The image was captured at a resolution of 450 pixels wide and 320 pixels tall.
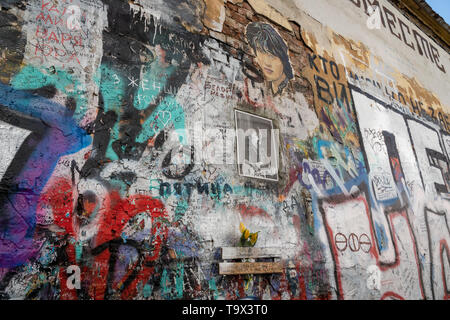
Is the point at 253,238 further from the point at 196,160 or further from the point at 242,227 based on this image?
the point at 196,160

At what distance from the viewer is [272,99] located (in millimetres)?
3584

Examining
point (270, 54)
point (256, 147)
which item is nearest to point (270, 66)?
point (270, 54)

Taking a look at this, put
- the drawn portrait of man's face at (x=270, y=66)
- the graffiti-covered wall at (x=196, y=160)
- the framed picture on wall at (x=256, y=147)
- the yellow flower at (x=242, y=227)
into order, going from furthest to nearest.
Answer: the drawn portrait of man's face at (x=270, y=66), the framed picture on wall at (x=256, y=147), the yellow flower at (x=242, y=227), the graffiti-covered wall at (x=196, y=160)

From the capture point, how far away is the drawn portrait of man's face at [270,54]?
3645mm

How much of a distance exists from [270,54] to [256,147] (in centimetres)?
122

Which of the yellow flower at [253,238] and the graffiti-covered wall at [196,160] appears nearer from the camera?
the graffiti-covered wall at [196,160]

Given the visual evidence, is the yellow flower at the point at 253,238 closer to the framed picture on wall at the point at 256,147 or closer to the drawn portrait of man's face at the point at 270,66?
the framed picture on wall at the point at 256,147

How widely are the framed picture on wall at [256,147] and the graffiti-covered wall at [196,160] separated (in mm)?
17

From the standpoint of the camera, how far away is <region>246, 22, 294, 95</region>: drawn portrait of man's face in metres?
3.64

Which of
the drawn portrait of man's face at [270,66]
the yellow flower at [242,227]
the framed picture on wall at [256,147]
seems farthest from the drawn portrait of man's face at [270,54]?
the yellow flower at [242,227]

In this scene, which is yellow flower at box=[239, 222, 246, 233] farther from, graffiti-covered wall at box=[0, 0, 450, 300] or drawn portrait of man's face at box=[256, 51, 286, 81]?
drawn portrait of man's face at box=[256, 51, 286, 81]

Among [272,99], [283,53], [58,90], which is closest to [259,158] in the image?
[272,99]

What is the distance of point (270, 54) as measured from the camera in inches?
149

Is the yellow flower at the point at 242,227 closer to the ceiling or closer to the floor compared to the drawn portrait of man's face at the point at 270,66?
closer to the floor
